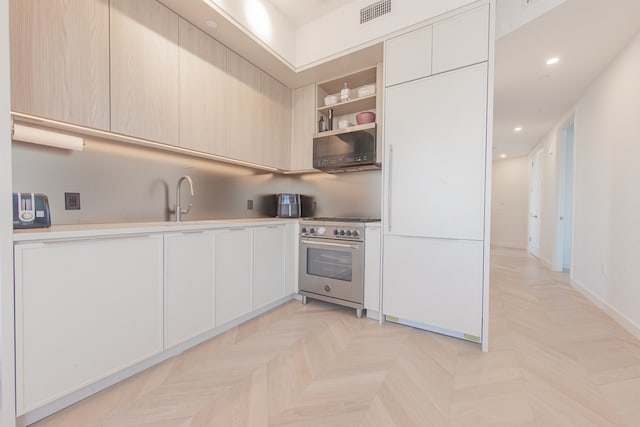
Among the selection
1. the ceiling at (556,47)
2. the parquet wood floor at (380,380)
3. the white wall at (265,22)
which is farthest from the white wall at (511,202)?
the white wall at (265,22)

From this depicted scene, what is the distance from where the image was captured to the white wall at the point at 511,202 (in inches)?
266

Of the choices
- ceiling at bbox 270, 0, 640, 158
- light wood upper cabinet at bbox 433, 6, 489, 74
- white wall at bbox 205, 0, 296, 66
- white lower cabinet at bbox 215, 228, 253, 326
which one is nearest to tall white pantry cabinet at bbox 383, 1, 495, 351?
light wood upper cabinet at bbox 433, 6, 489, 74

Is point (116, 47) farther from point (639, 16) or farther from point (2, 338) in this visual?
point (639, 16)

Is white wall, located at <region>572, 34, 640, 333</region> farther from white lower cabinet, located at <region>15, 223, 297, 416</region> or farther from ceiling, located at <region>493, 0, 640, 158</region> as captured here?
white lower cabinet, located at <region>15, 223, 297, 416</region>

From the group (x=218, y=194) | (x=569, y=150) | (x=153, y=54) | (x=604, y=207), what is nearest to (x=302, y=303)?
(x=218, y=194)

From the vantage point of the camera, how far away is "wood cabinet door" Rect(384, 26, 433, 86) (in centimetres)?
205

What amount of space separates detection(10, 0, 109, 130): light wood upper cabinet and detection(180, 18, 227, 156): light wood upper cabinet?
0.50 m

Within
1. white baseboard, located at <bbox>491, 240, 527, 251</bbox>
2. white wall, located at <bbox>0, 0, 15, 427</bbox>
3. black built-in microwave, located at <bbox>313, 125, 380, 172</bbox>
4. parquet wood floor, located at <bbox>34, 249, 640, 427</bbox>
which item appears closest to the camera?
white wall, located at <bbox>0, 0, 15, 427</bbox>

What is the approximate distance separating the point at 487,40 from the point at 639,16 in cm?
134

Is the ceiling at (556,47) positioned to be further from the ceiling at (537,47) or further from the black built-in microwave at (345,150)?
the black built-in microwave at (345,150)

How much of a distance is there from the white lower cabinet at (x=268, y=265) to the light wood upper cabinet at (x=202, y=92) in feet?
2.85

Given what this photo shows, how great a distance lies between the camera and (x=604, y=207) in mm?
2713

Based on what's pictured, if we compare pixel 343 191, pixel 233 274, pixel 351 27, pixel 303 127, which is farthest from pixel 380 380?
pixel 351 27

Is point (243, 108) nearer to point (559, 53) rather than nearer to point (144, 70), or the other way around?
point (144, 70)
